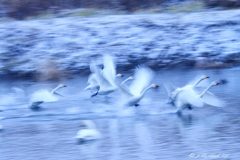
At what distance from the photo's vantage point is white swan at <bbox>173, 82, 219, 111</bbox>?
9564 millimetres

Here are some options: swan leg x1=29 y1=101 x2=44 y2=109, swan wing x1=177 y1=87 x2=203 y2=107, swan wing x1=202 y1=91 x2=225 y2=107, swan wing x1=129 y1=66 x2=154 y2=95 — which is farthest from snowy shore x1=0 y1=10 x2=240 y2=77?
swan wing x1=177 y1=87 x2=203 y2=107

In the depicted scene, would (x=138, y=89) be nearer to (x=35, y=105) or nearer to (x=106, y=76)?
(x=106, y=76)

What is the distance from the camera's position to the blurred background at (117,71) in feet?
26.1

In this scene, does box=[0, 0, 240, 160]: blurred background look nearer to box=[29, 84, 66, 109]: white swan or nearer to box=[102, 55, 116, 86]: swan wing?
box=[29, 84, 66, 109]: white swan

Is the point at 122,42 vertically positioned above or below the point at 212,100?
above

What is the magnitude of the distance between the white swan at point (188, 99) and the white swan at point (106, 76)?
1.32 m

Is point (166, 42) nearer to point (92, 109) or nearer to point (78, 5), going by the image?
point (78, 5)

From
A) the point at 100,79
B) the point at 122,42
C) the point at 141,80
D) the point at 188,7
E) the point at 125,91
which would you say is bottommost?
the point at 125,91

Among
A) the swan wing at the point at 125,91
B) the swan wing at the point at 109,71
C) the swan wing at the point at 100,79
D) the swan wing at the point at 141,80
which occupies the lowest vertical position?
the swan wing at the point at 125,91

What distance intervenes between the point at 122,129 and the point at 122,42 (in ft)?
36.8

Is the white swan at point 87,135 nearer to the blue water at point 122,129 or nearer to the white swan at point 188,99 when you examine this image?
the blue water at point 122,129

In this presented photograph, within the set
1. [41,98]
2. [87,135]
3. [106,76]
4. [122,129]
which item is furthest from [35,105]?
[87,135]

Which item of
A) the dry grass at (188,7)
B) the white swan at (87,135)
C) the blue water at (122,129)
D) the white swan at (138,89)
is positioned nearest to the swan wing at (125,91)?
the white swan at (138,89)

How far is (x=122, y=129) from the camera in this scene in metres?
8.95
